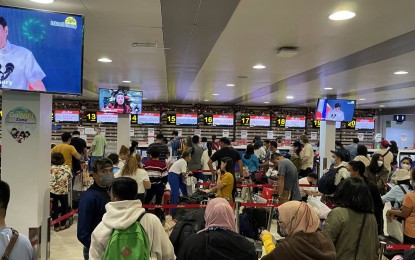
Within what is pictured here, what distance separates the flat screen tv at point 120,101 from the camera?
11070 millimetres

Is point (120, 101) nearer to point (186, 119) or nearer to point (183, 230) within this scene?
point (186, 119)

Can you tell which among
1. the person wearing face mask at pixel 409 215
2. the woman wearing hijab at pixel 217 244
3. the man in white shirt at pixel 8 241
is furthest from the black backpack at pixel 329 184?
the man in white shirt at pixel 8 241

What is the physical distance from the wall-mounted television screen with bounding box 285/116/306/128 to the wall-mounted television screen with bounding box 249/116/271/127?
956 mm

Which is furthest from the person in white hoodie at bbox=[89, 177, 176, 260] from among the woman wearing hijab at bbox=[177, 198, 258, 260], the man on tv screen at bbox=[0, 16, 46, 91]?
the man on tv screen at bbox=[0, 16, 46, 91]

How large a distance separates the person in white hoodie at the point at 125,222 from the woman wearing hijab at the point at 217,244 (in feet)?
0.73

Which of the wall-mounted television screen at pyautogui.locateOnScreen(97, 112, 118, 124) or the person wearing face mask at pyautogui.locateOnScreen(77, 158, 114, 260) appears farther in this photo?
the wall-mounted television screen at pyautogui.locateOnScreen(97, 112, 118, 124)

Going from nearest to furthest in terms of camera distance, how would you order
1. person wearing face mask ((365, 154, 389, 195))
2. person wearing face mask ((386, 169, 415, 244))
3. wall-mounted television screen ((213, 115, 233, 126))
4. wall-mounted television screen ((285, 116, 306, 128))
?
person wearing face mask ((386, 169, 415, 244))
person wearing face mask ((365, 154, 389, 195))
wall-mounted television screen ((213, 115, 233, 126))
wall-mounted television screen ((285, 116, 306, 128))

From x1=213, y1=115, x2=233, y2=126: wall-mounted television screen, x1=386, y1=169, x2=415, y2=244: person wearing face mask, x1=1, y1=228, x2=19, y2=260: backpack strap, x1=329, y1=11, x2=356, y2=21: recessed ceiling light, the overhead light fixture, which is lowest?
x1=386, y1=169, x2=415, y2=244: person wearing face mask

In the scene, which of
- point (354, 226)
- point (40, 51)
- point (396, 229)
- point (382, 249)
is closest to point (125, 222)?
point (354, 226)

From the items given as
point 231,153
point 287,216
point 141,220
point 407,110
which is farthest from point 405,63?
point 407,110

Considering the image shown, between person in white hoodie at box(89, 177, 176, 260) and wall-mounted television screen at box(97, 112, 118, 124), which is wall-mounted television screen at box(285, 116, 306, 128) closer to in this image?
wall-mounted television screen at box(97, 112, 118, 124)

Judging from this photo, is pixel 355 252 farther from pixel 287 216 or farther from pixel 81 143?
pixel 81 143

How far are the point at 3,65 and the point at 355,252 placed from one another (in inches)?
140

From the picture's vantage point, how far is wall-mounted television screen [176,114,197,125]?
1833cm
